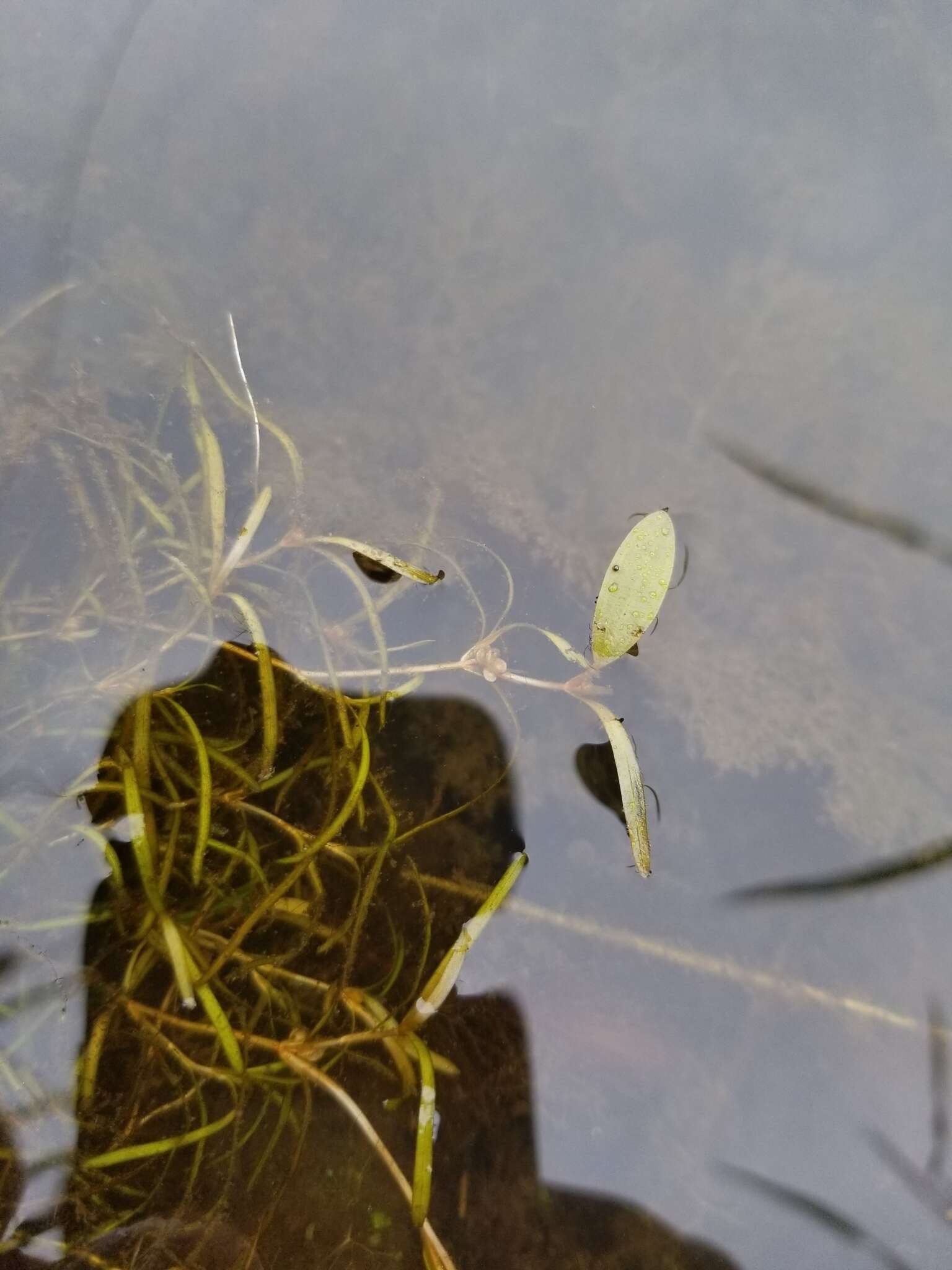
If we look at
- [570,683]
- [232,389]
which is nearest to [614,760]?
[570,683]

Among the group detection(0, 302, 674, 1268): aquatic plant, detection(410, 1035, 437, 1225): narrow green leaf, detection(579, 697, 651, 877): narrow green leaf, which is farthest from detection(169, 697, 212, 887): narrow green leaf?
detection(579, 697, 651, 877): narrow green leaf

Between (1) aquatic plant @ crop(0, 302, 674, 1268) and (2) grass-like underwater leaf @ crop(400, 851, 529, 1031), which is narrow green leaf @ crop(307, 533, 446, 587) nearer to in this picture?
(1) aquatic plant @ crop(0, 302, 674, 1268)

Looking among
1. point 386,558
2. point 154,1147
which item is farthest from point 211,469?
point 154,1147

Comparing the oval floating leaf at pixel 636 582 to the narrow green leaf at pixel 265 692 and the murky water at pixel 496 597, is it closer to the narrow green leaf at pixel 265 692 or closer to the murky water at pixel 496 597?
the murky water at pixel 496 597

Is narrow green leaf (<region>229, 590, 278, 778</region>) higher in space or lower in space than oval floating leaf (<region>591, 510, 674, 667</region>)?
lower

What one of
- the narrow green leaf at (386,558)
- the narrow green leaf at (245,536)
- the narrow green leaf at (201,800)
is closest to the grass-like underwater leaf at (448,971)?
the narrow green leaf at (201,800)

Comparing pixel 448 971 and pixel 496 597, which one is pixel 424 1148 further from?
pixel 496 597
